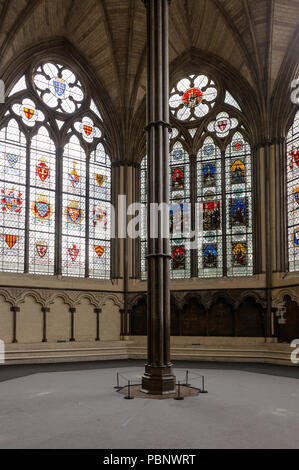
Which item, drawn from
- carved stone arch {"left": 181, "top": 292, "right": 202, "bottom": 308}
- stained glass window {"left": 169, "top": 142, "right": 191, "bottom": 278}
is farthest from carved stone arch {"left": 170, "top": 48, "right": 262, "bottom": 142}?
carved stone arch {"left": 181, "top": 292, "right": 202, "bottom": 308}

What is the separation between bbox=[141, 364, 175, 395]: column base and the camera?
983 cm

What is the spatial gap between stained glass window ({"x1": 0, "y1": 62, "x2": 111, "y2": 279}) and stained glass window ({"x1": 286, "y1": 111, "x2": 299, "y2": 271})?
7240 millimetres

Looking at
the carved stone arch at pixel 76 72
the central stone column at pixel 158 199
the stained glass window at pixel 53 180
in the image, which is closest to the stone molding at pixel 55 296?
the stained glass window at pixel 53 180

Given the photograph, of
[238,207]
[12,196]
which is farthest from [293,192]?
[12,196]

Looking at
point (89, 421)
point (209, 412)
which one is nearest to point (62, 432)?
point (89, 421)

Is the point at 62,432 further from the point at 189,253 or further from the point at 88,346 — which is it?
the point at 189,253

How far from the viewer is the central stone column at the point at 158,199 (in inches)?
400

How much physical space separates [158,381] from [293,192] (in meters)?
9.79

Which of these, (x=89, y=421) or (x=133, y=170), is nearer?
(x=89, y=421)

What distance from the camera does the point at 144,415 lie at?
784cm

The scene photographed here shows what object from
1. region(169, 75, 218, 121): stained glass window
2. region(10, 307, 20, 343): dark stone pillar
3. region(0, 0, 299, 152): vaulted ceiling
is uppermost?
region(0, 0, 299, 152): vaulted ceiling

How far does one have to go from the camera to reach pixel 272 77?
57.1 ft

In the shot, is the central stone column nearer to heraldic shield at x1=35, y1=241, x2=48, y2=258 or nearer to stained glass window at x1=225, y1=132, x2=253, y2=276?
stained glass window at x1=225, y1=132, x2=253, y2=276

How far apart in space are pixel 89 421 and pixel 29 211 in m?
11.0
